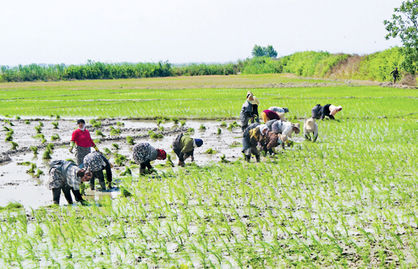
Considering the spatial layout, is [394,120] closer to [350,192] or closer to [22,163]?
[350,192]

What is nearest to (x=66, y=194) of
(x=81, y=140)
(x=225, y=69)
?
(x=81, y=140)

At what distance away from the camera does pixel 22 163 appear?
11.8 metres

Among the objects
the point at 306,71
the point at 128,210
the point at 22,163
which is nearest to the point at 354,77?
the point at 306,71

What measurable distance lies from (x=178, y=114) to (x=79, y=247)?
1638 cm

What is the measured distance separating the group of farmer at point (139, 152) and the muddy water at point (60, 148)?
0.45 m

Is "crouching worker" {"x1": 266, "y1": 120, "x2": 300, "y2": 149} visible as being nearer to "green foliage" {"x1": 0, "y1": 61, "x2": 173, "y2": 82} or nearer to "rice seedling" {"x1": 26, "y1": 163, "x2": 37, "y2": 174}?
"rice seedling" {"x1": 26, "y1": 163, "x2": 37, "y2": 174}

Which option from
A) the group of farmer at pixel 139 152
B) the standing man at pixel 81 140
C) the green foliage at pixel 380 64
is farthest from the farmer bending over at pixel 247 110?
the green foliage at pixel 380 64

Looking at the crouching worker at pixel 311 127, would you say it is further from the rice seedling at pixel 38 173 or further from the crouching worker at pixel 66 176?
the crouching worker at pixel 66 176

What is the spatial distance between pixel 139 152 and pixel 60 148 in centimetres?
535

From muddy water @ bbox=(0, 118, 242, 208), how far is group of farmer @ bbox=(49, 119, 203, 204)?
372 mm

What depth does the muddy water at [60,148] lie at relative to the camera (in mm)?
9023

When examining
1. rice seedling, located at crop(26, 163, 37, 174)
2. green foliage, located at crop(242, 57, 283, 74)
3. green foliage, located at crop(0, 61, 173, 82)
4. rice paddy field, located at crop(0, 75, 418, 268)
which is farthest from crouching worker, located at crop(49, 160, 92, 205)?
green foliage, located at crop(242, 57, 283, 74)

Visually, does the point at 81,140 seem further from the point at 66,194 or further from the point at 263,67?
the point at 263,67

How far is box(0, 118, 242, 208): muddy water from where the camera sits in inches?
355
